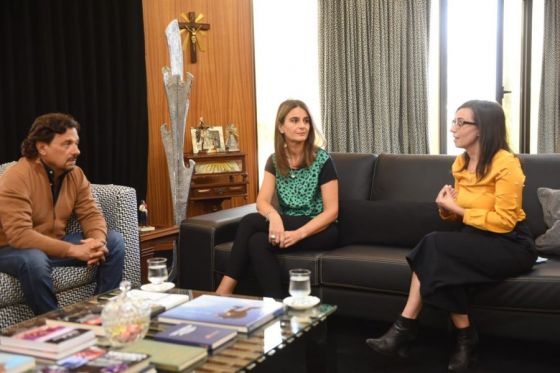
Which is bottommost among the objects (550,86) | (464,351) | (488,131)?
(464,351)

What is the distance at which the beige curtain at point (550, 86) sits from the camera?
5.26m

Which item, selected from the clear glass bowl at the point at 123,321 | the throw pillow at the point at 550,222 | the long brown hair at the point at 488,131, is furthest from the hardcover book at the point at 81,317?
the throw pillow at the point at 550,222

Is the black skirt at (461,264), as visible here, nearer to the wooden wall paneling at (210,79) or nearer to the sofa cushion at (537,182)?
the sofa cushion at (537,182)

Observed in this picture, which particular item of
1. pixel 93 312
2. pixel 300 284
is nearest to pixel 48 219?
pixel 93 312

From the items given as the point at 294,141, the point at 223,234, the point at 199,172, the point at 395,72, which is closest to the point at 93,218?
the point at 223,234

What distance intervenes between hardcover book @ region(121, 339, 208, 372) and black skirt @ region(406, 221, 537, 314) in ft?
3.51

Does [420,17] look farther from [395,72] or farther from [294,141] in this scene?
[294,141]

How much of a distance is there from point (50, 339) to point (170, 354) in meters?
0.34

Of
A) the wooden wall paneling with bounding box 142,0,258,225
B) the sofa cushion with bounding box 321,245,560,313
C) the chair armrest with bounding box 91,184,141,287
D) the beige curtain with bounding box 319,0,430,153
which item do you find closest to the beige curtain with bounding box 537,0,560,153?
the beige curtain with bounding box 319,0,430,153

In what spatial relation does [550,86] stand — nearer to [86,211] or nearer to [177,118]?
[177,118]

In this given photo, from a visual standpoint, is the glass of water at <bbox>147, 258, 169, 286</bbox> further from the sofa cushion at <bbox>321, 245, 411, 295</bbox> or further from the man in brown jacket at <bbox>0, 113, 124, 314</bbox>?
the sofa cushion at <bbox>321, 245, 411, 295</bbox>

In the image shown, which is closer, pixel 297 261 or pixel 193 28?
pixel 297 261

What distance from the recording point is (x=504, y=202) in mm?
2457

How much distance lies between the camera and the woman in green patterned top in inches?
113
